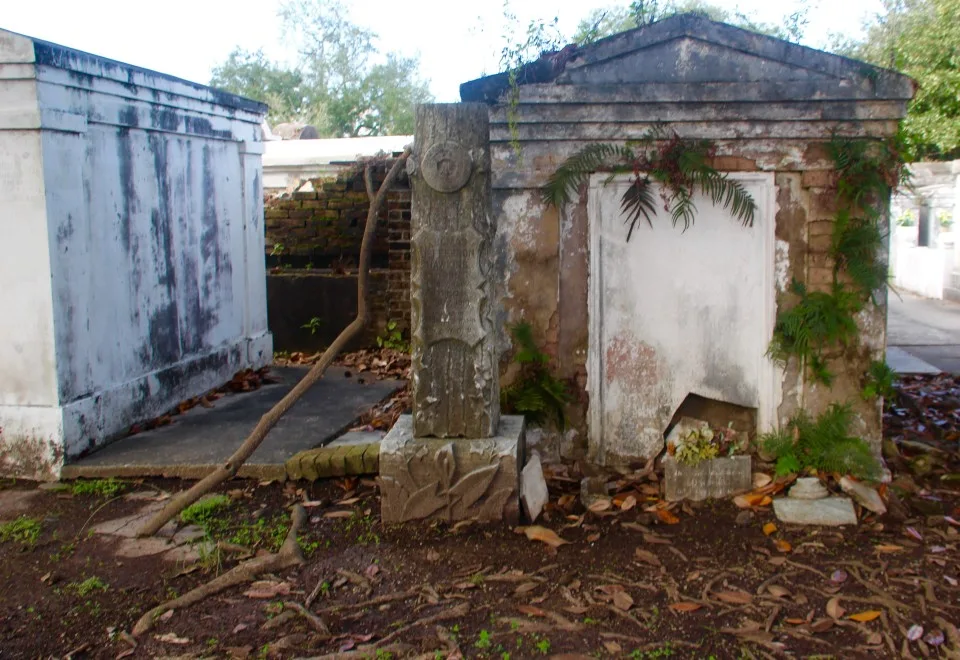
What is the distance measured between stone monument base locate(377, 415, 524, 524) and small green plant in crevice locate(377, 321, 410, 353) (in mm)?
5040

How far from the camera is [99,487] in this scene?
5.71m

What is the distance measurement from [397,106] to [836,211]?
28.7m

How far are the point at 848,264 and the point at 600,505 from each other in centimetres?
194

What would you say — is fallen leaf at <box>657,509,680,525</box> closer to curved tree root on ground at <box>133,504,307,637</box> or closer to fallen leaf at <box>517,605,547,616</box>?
fallen leaf at <box>517,605,547,616</box>

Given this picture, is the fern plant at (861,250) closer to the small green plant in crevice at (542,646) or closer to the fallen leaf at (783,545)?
the fallen leaf at (783,545)

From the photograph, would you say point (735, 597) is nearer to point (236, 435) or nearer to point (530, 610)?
point (530, 610)

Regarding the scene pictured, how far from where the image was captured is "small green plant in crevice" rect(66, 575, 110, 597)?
14.0 feet

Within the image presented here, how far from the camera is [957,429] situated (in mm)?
6715

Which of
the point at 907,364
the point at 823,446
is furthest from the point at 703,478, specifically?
the point at 907,364

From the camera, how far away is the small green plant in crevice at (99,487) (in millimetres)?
5652

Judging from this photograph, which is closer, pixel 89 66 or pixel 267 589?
pixel 267 589

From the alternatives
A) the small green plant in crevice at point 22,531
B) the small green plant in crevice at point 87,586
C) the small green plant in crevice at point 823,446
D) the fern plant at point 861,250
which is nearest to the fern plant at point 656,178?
the fern plant at point 861,250

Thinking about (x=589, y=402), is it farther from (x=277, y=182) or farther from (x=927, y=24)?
(x=927, y=24)

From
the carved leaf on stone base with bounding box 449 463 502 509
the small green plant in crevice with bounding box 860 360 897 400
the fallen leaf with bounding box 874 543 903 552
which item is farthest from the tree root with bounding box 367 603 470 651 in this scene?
the small green plant in crevice with bounding box 860 360 897 400
